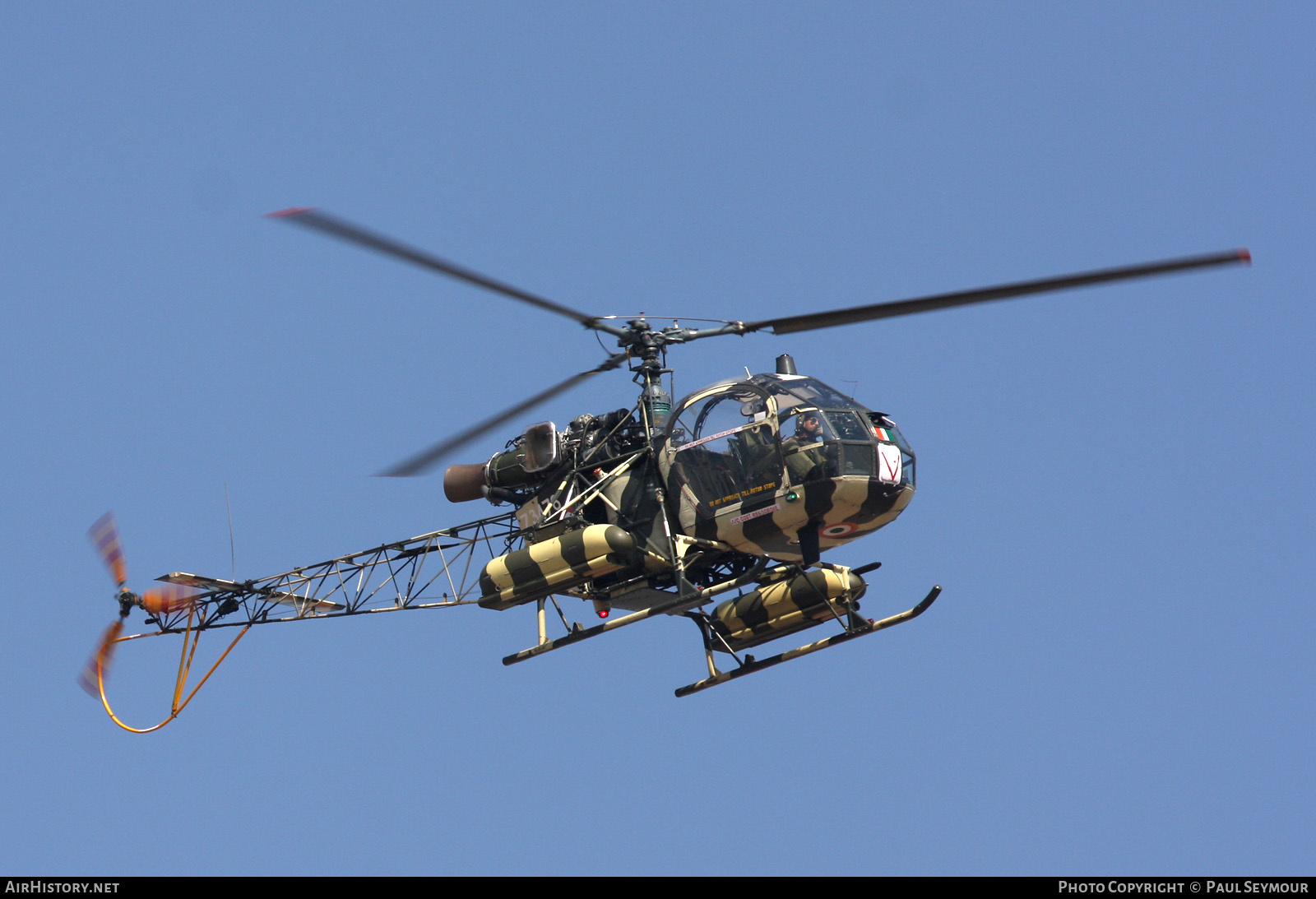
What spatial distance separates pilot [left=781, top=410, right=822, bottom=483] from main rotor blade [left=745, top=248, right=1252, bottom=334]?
1.24 meters

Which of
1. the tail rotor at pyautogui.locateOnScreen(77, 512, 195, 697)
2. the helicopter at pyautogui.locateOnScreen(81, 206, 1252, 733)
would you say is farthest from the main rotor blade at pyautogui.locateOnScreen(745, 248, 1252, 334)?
the tail rotor at pyautogui.locateOnScreen(77, 512, 195, 697)

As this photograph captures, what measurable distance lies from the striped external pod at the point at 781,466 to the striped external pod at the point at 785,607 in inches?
36.8

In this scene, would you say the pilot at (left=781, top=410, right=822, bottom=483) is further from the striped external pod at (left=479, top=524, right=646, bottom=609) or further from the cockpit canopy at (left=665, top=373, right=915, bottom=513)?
the striped external pod at (left=479, top=524, right=646, bottom=609)

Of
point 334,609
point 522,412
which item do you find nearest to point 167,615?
point 334,609

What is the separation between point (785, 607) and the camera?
24.2 meters

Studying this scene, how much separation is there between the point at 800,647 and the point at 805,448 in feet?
10.1

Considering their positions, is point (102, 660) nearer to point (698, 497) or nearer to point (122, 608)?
point (122, 608)

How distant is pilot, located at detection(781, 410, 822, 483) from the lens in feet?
71.7

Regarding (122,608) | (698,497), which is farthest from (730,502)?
(122,608)

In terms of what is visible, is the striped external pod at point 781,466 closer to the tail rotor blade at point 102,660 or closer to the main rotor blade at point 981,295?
the main rotor blade at point 981,295

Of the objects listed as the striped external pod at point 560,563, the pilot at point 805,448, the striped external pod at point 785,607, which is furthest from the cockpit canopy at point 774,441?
the striped external pod at point 785,607

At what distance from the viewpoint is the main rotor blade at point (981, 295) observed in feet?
61.1

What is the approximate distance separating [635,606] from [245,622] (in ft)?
24.7
